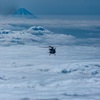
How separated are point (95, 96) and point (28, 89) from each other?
25240mm

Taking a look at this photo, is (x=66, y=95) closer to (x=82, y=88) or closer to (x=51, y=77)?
(x=82, y=88)

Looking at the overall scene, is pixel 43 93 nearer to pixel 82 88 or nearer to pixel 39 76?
pixel 82 88

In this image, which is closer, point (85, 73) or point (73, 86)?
point (73, 86)

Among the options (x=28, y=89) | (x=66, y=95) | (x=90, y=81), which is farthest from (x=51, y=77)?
(x=66, y=95)

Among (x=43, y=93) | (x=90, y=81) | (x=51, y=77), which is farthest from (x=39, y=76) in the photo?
(x=43, y=93)

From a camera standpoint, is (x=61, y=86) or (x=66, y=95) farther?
(x=61, y=86)

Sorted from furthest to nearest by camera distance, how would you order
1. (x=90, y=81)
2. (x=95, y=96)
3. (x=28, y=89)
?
(x=90, y=81), (x=28, y=89), (x=95, y=96)

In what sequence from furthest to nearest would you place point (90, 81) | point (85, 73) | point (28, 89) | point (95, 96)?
point (85, 73)
point (90, 81)
point (28, 89)
point (95, 96)

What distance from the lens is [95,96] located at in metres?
136

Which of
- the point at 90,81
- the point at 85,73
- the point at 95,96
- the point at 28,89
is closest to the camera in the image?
the point at 95,96

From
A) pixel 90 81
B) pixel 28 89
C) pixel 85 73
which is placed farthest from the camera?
pixel 85 73

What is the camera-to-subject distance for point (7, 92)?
14112 centimetres

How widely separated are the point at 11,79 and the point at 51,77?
17.7m

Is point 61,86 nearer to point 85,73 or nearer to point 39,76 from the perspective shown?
point 39,76
